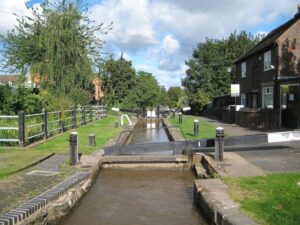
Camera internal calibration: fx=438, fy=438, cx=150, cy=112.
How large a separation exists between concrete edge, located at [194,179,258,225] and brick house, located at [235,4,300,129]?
15645 mm

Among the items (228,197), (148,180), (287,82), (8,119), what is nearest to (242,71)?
(287,82)

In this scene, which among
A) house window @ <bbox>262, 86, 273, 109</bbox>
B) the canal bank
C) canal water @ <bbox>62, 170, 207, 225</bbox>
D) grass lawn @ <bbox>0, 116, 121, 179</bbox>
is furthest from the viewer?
house window @ <bbox>262, 86, 273, 109</bbox>

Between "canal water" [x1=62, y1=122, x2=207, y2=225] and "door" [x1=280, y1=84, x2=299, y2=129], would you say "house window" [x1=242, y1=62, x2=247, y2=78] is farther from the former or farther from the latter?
"canal water" [x1=62, y1=122, x2=207, y2=225]

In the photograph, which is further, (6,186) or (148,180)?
(148,180)

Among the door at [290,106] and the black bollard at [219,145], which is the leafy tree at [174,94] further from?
the black bollard at [219,145]

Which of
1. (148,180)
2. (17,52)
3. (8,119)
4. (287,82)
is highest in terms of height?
(17,52)

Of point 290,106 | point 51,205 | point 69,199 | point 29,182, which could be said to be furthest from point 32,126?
point 290,106

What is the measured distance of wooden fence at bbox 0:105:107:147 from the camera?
15.2m

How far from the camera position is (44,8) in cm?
3216

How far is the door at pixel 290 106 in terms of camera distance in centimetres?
2311

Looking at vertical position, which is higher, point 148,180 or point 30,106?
point 30,106

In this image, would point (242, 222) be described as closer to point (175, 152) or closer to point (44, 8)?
point (175, 152)

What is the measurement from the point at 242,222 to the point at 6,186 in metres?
4.91

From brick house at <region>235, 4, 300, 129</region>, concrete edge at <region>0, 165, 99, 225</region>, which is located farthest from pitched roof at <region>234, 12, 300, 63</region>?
concrete edge at <region>0, 165, 99, 225</region>
